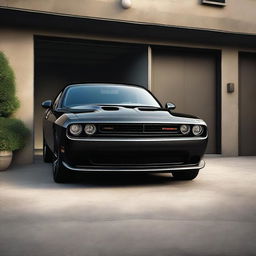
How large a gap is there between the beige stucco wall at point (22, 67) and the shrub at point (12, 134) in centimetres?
73

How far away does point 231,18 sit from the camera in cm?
839

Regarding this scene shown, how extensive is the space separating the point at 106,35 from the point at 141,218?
5.82 m

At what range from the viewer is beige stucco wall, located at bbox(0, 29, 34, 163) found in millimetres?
7562

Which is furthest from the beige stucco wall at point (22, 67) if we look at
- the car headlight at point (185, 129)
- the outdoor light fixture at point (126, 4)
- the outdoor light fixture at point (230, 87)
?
the outdoor light fixture at point (230, 87)

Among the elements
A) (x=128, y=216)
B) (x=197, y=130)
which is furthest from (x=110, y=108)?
(x=128, y=216)

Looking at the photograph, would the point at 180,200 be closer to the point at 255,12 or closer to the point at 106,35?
the point at 106,35

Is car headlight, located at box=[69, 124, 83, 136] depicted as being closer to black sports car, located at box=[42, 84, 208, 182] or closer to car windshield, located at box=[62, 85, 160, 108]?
black sports car, located at box=[42, 84, 208, 182]

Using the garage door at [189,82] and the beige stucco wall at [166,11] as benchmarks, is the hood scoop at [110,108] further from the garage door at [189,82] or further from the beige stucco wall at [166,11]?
the garage door at [189,82]

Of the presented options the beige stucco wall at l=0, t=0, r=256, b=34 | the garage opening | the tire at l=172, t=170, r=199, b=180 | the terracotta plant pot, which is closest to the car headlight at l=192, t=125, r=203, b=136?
the tire at l=172, t=170, r=199, b=180

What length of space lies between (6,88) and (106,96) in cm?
231

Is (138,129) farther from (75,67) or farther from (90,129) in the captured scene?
(75,67)

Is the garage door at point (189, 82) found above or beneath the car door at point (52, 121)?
above

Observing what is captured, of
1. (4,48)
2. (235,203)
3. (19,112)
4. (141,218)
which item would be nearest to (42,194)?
(141,218)

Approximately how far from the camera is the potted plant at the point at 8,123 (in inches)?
247
